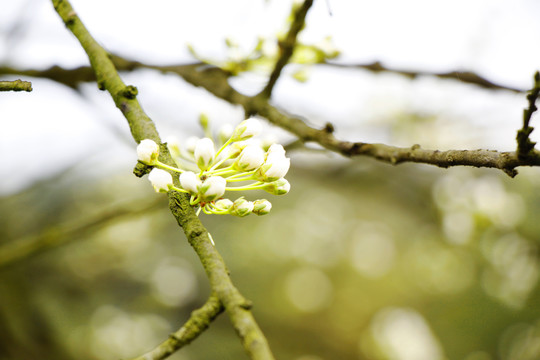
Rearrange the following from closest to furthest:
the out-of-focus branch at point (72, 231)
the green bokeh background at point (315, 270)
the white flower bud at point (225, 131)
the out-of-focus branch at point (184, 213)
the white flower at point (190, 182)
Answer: the out-of-focus branch at point (184, 213)
the white flower at point (190, 182)
the white flower bud at point (225, 131)
the out-of-focus branch at point (72, 231)
the green bokeh background at point (315, 270)

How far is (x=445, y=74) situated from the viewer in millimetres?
1570

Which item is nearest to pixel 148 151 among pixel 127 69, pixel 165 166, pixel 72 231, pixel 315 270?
Answer: pixel 165 166

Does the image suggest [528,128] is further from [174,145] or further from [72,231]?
[72,231]

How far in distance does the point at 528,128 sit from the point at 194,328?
0.61 m

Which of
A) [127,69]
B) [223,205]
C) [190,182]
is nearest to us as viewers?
[190,182]

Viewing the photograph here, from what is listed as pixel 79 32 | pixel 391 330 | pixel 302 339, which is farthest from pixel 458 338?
pixel 79 32

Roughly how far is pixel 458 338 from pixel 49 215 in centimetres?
560

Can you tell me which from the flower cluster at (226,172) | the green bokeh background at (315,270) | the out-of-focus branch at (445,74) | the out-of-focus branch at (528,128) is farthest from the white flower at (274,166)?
the green bokeh background at (315,270)

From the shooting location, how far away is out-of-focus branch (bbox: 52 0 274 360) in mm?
542

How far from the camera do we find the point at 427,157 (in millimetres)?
869

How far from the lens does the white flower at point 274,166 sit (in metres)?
0.86

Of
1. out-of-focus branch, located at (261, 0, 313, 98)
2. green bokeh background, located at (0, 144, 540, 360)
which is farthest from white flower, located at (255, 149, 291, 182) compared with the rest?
green bokeh background, located at (0, 144, 540, 360)

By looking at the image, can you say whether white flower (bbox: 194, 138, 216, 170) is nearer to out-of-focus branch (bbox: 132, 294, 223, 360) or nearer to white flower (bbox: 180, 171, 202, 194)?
white flower (bbox: 180, 171, 202, 194)

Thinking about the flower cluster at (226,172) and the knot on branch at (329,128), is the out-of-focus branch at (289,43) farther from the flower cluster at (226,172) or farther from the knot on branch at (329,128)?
the flower cluster at (226,172)
